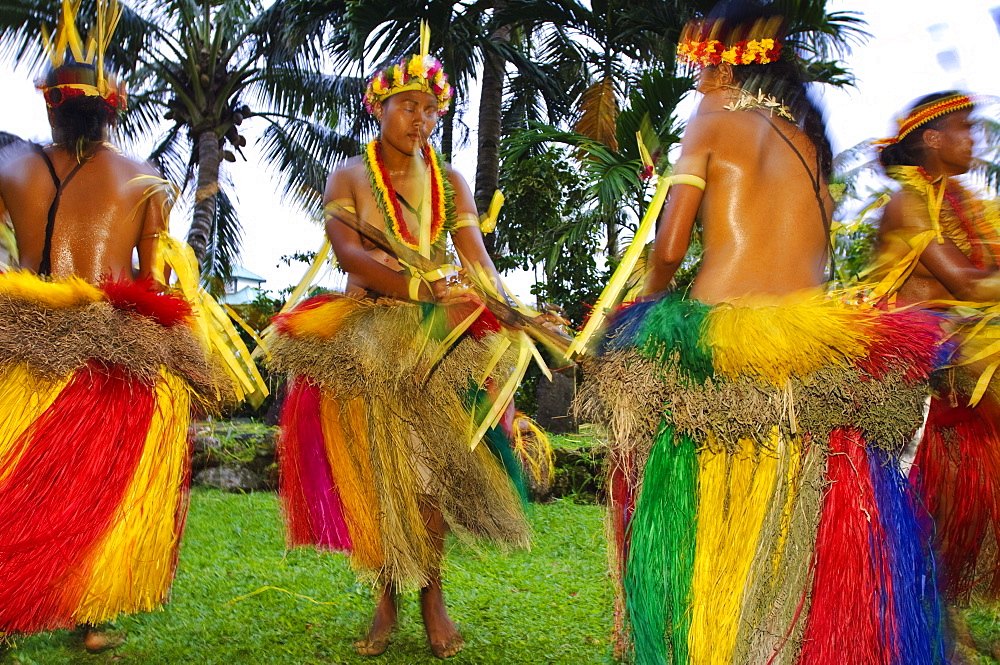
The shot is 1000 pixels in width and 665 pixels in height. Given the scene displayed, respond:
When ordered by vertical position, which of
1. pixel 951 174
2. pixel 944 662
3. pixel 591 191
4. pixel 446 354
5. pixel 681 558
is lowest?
pixel 944 662

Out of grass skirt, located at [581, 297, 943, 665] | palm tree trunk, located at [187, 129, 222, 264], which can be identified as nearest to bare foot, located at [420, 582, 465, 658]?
grass skirt, located at [581, 297, 943, 665]

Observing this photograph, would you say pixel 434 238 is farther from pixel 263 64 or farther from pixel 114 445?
pixel 263 64

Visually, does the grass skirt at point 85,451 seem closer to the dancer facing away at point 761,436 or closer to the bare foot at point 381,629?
the bare foot at point 381,629

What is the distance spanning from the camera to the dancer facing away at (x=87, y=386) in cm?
238

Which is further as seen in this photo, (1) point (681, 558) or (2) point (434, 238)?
(2) point (434, 238)

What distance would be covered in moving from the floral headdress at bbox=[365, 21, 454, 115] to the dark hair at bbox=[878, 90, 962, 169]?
1.65 m

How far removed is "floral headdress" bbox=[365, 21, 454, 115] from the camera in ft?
10.7

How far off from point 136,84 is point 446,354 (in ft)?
38.1

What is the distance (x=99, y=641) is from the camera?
2.89 meters

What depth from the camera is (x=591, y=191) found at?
6672 millimetres

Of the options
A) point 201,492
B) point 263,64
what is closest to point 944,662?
point 201,492

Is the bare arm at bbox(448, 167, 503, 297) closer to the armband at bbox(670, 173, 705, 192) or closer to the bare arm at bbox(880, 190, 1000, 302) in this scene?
the armband at bbox(670, 173, 705, 192)

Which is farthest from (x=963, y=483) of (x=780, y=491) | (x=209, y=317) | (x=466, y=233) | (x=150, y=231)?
(x=150, y=231)

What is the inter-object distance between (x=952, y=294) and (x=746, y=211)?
1.09 m
